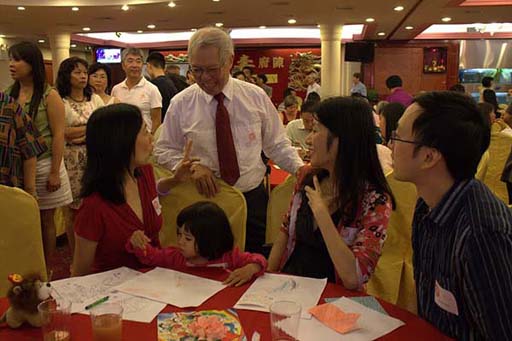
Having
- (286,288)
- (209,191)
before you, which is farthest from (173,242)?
(286,288)

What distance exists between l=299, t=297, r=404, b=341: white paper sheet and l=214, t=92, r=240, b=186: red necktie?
1161mm

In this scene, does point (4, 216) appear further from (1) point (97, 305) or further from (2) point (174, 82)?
(2) point (174, 82)

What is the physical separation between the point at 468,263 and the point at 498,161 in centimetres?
384

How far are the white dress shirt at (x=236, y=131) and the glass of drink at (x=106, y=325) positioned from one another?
132 cm

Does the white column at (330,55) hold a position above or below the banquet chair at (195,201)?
above

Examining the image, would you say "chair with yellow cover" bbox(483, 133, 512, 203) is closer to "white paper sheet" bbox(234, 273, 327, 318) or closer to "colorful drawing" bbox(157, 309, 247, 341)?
"white paper sheet" bbox(234, 273, 327, 318)

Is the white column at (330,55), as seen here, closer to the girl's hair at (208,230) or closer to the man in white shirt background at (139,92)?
the man in white shirt background at (139,92)

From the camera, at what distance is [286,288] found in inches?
63.4

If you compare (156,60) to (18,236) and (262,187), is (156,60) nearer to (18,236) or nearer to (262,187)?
(262,187)

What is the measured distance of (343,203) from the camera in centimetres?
186

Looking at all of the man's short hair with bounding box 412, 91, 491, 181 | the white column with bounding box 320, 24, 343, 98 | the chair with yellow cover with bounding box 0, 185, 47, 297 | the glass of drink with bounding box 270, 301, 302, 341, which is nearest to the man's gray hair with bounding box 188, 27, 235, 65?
the chair with yellow cover with bounding box 0, 185, 47, 297

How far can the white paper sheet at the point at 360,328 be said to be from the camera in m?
1.30

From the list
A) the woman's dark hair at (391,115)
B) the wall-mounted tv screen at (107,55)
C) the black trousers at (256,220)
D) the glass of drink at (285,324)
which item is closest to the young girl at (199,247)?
the glass of drink at (285,324)

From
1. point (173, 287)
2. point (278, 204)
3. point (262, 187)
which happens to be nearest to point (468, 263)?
point (173, 287)
